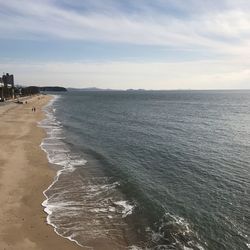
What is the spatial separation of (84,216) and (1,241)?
5.12m

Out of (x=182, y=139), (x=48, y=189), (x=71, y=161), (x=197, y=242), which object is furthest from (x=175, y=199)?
(x=182, y=139)

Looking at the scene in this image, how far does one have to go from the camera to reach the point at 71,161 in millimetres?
35188

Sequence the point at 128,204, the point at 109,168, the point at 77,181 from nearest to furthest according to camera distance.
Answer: the point at 128,204, the point at 77,181, the point at 109,168

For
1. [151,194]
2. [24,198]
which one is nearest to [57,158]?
[24,198]

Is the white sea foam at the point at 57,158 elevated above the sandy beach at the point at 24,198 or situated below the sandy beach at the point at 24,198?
below

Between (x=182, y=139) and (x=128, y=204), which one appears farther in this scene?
(x=182, y=139)

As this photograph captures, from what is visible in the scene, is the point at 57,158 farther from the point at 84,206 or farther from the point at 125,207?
the point at 125,207

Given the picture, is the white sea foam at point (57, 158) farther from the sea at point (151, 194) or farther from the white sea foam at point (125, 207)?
the white sea foam at point (125, 207)

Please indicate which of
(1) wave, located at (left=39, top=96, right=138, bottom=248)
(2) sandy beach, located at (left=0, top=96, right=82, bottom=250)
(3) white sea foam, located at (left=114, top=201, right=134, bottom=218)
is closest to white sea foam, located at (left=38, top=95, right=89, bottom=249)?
(1) wave, located at (left=39, top=96, right=138, bottom=248)

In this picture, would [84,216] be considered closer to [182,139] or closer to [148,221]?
[148,221]

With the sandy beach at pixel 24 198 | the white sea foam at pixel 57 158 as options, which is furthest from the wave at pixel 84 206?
the sandy beach at pixel 24 198

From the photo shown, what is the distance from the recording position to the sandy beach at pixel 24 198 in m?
17.6

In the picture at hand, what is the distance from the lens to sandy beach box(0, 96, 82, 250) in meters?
17.6

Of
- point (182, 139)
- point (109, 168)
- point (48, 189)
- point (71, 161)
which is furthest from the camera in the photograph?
point (182, 139)
